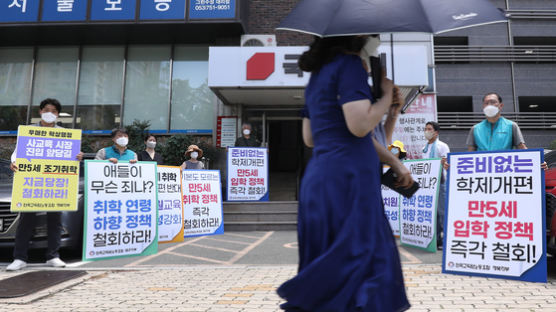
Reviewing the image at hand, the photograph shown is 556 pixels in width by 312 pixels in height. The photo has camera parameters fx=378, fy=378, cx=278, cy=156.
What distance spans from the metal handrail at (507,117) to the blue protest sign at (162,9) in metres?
11.9

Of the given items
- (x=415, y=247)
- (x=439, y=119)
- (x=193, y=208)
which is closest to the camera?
(x=415, y=247)

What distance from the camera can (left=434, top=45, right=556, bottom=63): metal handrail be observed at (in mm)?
17781

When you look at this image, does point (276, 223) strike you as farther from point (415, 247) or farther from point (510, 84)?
point (510, 84)

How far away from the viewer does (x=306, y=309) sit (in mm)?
1470

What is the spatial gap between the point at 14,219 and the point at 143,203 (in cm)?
160

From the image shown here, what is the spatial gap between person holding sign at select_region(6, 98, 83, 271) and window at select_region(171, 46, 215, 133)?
820 cm

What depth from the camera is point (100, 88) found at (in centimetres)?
1324

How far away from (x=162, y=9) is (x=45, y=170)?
8.94m

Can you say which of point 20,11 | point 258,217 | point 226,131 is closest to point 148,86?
point 226,131

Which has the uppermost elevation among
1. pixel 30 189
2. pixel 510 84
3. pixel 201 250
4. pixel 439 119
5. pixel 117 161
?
pixel 510 84

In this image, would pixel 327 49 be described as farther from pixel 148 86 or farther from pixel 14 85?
pixel 14 85

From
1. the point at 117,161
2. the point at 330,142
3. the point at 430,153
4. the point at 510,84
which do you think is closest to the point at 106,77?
the point at 117,161

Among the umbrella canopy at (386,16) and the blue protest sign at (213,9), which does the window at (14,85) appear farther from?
the umbrella canopy at (386,16)

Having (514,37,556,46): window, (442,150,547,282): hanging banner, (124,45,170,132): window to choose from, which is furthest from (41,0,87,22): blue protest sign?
(514,37,556,46): window
